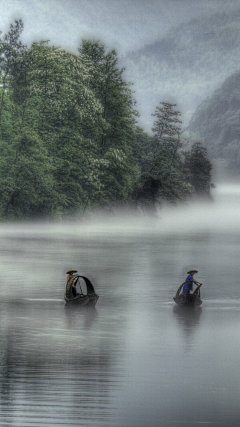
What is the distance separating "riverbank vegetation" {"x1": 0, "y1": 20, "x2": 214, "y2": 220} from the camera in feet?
253

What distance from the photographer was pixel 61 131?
3219 inches

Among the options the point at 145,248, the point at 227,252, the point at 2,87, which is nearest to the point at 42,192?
the point at 2,87

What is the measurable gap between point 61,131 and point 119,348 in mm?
64205

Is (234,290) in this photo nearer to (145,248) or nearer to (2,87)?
(145,248)

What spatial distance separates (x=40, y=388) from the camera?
48.2 ft

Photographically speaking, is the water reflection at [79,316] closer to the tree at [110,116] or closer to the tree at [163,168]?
the tree at [110,116]

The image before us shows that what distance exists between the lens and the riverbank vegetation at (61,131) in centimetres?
7700

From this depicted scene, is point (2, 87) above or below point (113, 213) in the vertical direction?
above

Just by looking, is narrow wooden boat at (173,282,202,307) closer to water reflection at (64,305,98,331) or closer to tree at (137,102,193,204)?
water reflection at (64,305,98,331)

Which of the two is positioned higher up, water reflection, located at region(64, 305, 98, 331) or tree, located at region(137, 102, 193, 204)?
tree, located at region(137, 102, 193, 204)

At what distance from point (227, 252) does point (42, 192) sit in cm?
2666

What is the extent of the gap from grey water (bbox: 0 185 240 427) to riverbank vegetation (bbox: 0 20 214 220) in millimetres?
29814

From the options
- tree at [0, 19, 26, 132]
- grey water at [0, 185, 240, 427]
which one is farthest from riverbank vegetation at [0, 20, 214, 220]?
grey water at [0, 185, 240, 427]

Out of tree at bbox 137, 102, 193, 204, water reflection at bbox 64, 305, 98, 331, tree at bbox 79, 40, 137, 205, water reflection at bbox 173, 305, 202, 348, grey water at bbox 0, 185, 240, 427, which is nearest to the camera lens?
grey water at bbox 0, 185, 240, 427
